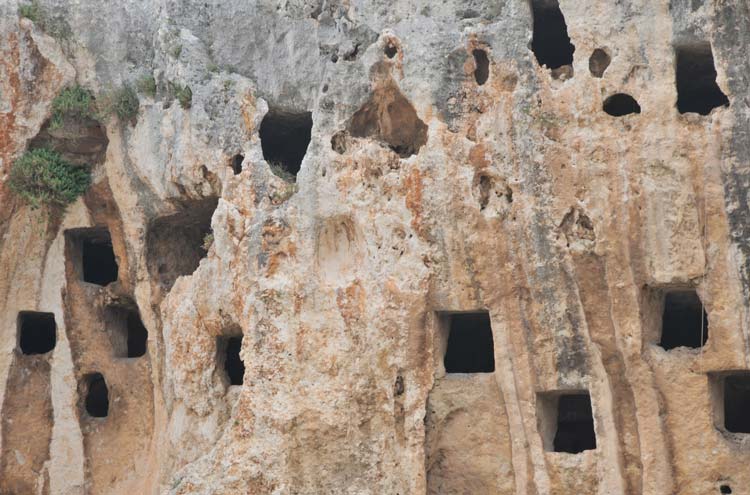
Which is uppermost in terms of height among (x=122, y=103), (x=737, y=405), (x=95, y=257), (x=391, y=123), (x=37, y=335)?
(x=122, y=103)

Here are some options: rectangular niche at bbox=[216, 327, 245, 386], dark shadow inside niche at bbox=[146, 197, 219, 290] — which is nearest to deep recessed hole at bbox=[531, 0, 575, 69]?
dark shadow inside niche at bbox=[146, 197, 219, 290]

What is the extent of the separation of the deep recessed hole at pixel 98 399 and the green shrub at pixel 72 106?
3548 mm

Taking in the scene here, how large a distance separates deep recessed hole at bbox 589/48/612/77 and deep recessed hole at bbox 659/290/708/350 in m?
2.89

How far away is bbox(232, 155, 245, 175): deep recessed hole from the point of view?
1603 cm

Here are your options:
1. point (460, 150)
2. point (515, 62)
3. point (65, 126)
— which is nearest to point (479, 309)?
point (460, 150)

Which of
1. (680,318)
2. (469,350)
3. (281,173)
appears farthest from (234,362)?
(680,318)

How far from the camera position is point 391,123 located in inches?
614

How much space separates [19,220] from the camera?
57.5 ft

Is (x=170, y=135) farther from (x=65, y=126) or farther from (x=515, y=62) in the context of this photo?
(x=515, y=62)

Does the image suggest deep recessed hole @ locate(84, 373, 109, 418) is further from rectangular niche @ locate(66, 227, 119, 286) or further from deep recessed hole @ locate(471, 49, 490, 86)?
deep recessed hole @ locate(471, 49, 490, 86)

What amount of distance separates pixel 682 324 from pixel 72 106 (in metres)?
8.17

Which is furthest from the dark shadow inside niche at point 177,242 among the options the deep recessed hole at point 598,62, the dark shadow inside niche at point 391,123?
the deep recessed hole at point 598,62

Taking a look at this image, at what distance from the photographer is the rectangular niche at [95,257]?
59.2 ft

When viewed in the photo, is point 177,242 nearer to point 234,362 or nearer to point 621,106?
point 234,362
